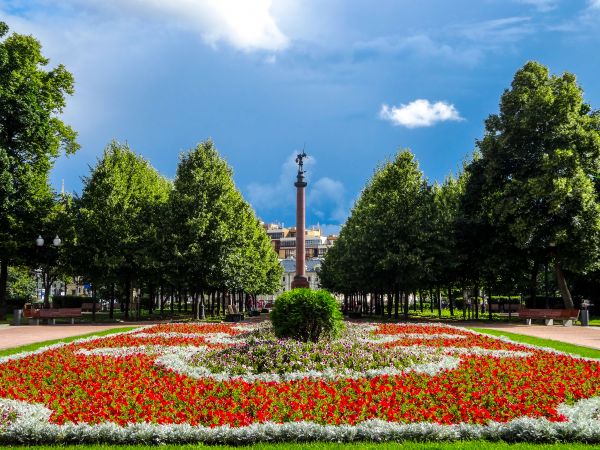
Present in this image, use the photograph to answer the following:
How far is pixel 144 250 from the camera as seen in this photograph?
41.7 metres

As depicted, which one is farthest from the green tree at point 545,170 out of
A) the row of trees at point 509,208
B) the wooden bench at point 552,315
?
the wooden bench at point 552,315

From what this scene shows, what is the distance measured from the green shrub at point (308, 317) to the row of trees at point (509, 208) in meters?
21.7

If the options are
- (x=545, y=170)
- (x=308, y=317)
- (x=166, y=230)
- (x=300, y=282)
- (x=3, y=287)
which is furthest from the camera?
(x=3, y=287)

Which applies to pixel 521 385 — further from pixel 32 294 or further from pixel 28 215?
pixel 32 294

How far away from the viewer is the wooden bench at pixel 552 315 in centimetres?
3588

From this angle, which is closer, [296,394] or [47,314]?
[296,394]

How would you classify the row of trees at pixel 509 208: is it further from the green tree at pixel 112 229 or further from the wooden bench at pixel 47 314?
the wooden bench at pixel 47 314

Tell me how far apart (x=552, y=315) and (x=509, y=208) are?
7.32 metres

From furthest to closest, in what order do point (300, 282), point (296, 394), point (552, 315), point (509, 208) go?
point (509, 208)
point (552, 315)
point (300, 282)
point (296, 394)

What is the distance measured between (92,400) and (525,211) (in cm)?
3321

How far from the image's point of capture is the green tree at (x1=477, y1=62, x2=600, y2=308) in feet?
118

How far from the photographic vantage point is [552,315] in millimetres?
36344

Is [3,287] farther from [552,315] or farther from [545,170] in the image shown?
[545,170]

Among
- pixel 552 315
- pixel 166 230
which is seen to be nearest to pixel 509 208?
pixel 552 315
